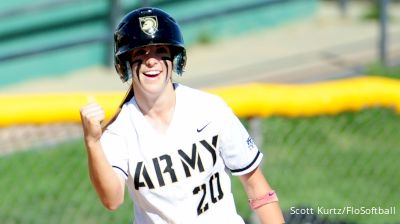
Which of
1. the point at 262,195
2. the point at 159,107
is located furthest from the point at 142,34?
the point at 262,195

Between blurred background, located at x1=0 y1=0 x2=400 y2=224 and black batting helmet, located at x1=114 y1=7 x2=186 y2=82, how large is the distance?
2.11 meters

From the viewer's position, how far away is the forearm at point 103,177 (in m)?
4.05

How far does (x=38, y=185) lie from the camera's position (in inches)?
272

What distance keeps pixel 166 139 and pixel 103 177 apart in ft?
1.07

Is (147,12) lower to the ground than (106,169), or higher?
higher

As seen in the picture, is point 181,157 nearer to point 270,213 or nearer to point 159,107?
point 159,107

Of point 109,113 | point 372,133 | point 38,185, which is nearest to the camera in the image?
point 109,113

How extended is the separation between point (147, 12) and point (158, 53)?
142 millimetres

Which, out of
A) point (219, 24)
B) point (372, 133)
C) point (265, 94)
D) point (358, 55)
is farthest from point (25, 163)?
point (219, 24)

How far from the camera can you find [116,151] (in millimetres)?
4277

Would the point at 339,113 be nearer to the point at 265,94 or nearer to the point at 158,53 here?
the point at 265,94

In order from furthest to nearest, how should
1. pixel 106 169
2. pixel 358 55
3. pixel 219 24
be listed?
pixel 219 24 → pixel 358 55 → pixel 106 169

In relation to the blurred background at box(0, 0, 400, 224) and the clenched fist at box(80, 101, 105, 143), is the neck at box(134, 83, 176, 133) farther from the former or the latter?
the blurred background at box(0, 0, 400, 224)

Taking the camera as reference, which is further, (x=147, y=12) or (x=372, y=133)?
(x=372, y=133)
